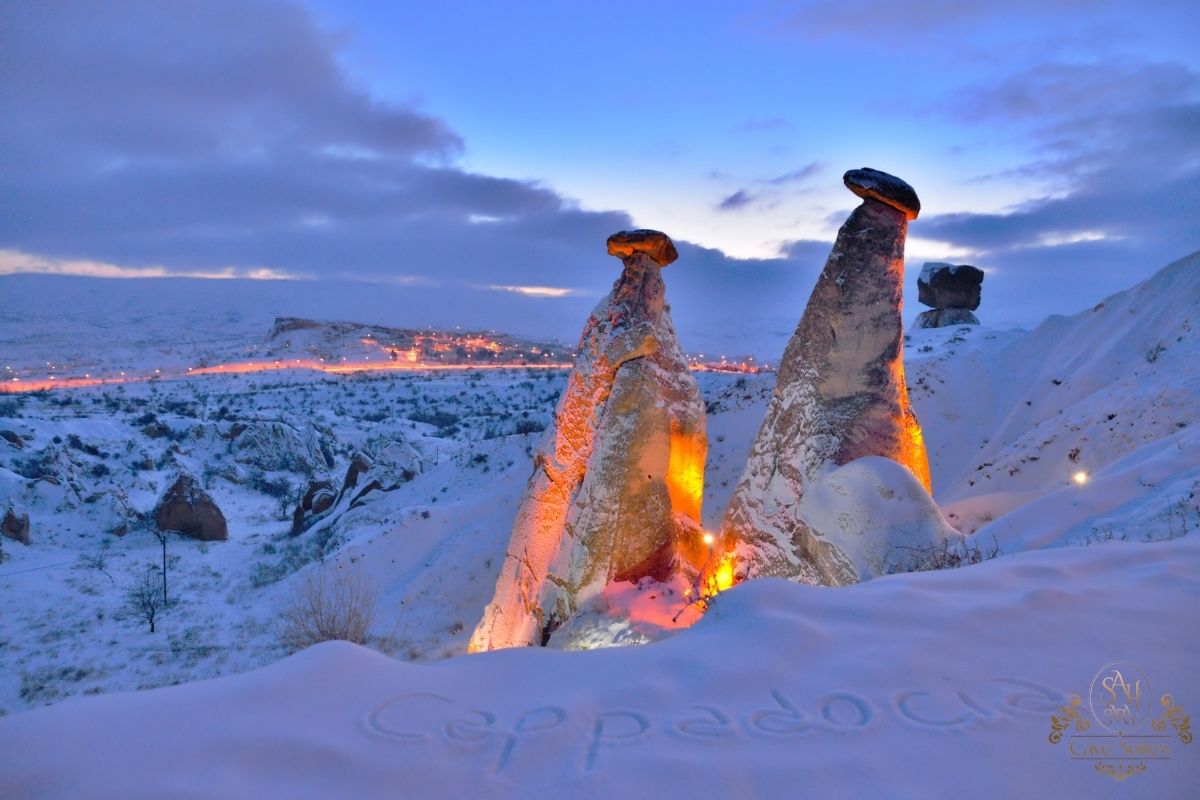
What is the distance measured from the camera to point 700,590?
6363mm

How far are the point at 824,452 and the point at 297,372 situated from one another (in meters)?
44.9

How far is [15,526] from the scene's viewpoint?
1326 cm

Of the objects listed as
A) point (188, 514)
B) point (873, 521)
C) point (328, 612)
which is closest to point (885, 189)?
point (873, 521)

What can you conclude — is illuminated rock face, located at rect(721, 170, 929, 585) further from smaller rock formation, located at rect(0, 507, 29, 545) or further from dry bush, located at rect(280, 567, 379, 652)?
smaller rock formation, located at rect(0, 507, 29, 545)

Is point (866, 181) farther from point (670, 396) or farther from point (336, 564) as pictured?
point (336, 564)

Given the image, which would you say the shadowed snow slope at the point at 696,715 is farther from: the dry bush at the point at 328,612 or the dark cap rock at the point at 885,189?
the dry bush at the point at 328,612

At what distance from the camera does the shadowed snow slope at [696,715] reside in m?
1.63

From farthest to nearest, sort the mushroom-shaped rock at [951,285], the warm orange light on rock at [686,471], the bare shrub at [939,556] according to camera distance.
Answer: the mushroom-shaped rock at [951,285] → the warm orange light on rock at [686,471] → the bare shrub at [939,556]

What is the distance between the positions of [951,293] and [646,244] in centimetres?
1706

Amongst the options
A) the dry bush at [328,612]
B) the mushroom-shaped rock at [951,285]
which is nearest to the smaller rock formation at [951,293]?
the mushroom-shaped rock at [951,285]

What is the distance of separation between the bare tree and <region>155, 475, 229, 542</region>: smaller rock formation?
2.68 m

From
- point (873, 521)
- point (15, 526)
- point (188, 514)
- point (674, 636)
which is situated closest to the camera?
point (674, 636)

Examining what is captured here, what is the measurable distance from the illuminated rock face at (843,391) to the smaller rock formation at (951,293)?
1588 cm

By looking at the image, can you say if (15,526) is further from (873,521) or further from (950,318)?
(950,318)
